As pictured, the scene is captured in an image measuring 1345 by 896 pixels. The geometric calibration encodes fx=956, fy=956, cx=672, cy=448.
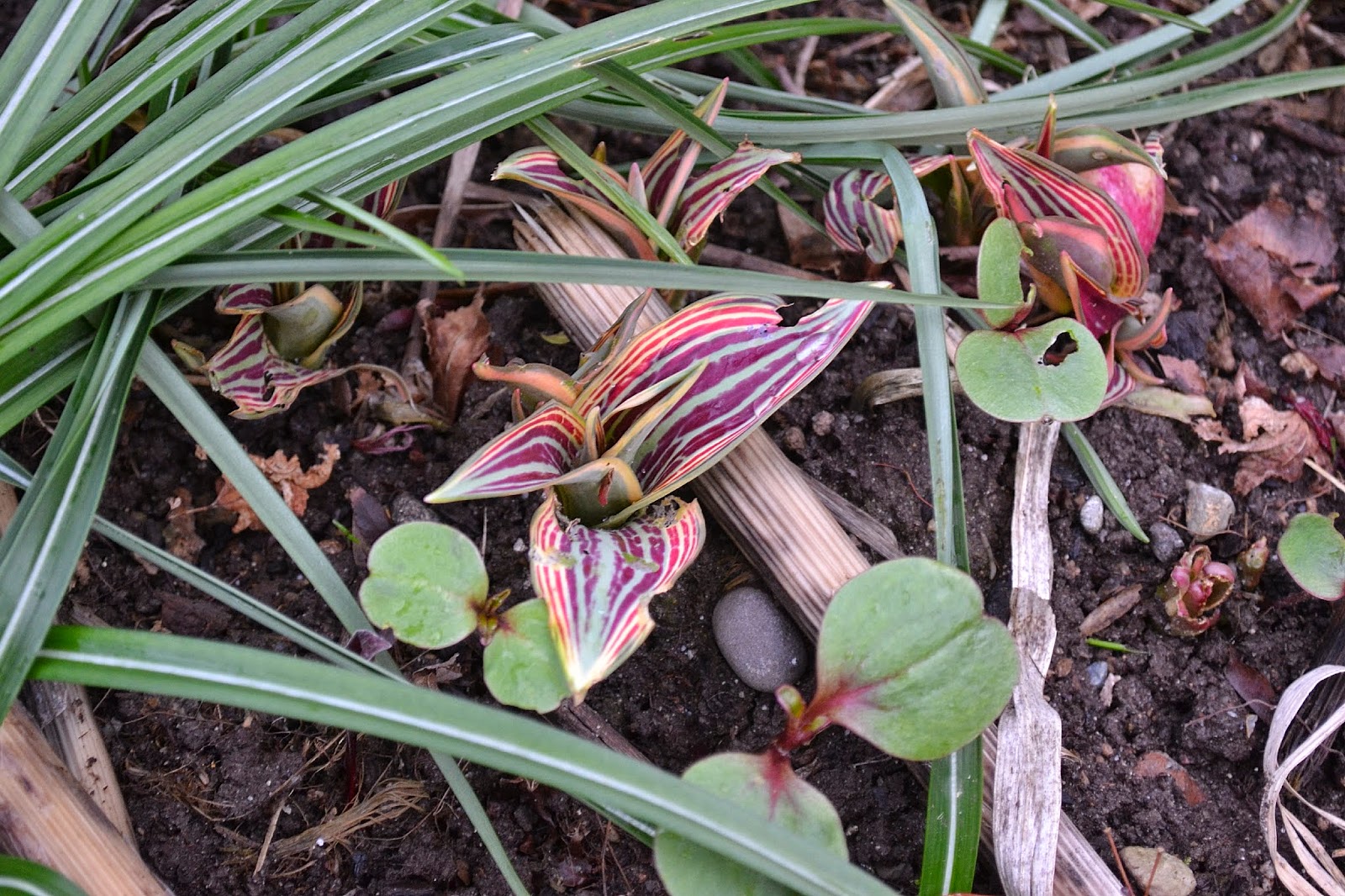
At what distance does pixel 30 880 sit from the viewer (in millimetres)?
849

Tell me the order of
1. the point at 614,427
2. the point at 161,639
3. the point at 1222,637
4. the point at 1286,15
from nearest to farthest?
the point at 161,639
the point at 614,427
the point at 1222,637
the point at 1286,15

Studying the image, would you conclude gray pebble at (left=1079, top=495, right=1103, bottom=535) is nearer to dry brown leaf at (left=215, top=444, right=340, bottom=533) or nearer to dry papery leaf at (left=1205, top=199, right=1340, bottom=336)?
dry papery leaf at (left=1205, top=199, right=1340, bottom=336)

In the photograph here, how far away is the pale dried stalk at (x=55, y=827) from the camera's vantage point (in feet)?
3.02

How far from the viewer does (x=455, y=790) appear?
98 cm

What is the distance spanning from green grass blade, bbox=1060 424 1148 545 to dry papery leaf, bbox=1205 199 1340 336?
16.7 inches

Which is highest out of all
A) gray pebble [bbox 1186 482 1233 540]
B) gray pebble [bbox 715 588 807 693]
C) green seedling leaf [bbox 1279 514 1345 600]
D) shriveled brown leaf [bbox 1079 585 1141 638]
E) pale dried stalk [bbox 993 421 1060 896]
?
gray pebble [bbox 715 588 807 693]

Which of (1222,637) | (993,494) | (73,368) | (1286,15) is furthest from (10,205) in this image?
(1286,15)

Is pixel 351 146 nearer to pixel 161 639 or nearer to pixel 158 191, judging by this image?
pixel 158 191

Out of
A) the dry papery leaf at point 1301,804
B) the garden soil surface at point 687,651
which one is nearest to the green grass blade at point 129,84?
the garden soil surface at point 687,651

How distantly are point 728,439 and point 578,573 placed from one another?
225 mm

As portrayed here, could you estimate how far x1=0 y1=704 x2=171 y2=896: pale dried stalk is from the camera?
92 centimetres

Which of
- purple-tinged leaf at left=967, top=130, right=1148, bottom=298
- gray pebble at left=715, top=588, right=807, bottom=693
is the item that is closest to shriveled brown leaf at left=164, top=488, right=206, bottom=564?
gray pebble at left=715, top=588, right=807, bottom=693

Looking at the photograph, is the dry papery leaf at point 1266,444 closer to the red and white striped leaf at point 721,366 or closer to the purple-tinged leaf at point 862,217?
the purple-tinged leaf at point 862,217

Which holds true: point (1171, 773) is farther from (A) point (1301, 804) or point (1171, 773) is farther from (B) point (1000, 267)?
(B) point (1000, 267)
